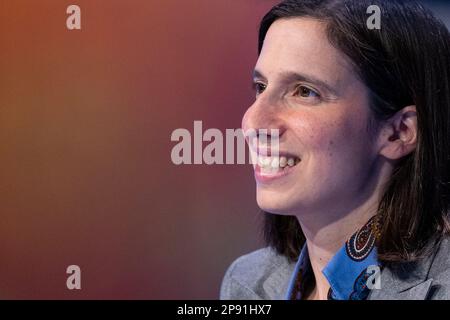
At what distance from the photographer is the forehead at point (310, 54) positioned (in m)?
1.36

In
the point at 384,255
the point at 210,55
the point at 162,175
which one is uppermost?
the point at 210,55

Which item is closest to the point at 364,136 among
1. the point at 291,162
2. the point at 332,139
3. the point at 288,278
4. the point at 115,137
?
the point at 332,139

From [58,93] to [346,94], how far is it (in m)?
0.81

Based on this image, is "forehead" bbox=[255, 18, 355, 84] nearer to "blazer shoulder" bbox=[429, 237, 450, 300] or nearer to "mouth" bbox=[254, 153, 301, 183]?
"mouth" bbox=[254, 153, 301, 183]

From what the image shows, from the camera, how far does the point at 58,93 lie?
1663 millimetres

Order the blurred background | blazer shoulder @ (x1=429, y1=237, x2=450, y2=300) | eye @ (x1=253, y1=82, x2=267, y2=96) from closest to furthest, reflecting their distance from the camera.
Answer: blazer shoulder @ (x1=429, y1=237, x2=450, y2=300)
eye @ (x1=253, y1=82, x2=267, y2=96)
the blurred background

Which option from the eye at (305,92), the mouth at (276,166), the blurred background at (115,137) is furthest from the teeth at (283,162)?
the blurred background at (115,137)

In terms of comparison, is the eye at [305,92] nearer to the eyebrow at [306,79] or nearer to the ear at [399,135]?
the eyebrow at [306,79]

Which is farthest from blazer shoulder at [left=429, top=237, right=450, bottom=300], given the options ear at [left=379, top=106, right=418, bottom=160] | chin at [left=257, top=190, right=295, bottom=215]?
chin at [left=257, top=190, right=295, bottom=215]

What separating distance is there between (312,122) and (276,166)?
0.45ft

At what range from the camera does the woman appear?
53.5 inches

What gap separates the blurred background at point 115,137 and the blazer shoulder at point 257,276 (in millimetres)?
105
